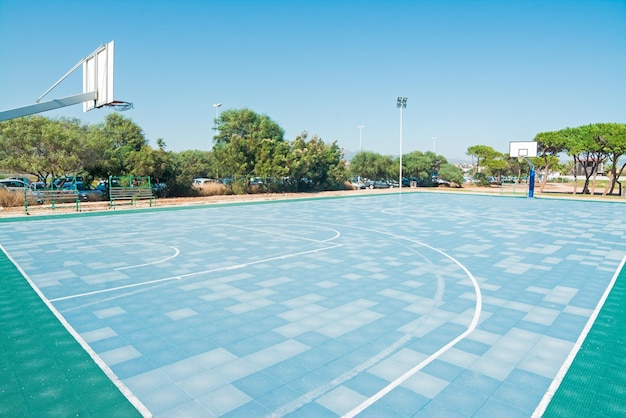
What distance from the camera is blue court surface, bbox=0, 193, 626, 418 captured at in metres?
4.83

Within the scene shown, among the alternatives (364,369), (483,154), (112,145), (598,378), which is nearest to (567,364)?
(598,378)

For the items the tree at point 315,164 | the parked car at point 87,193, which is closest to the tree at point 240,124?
the tree at point 315,164

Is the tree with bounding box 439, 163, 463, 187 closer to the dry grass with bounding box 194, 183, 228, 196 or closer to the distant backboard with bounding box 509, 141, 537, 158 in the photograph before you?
the distant backboard with bounding box 509, 141, 537, 158

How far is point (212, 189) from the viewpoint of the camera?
34031mm

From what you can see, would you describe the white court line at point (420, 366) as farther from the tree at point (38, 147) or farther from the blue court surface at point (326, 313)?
the tree at point (38, 147)

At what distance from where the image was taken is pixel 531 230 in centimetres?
1691

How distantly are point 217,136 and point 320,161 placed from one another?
34.9 ft

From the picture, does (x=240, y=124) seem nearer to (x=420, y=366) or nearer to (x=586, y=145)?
(x=586, y=145)

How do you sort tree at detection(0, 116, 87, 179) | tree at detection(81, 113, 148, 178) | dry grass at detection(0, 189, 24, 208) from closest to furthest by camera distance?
dry grass at detection(0, 189, 24, 208) → tree at detection(0, 116, 87, 179) → tree at detection(81, 113, 148, 178)

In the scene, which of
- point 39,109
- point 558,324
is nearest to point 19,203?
point 39,109

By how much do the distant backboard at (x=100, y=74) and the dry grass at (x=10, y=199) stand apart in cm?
1669

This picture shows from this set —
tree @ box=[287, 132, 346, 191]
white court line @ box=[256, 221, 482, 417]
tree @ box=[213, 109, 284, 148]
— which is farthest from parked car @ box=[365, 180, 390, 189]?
white court line @ box=[256, 221, 482, 417]

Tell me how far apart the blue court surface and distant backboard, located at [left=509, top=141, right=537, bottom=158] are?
25.0m

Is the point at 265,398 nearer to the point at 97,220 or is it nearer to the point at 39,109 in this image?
the point at 39,109
